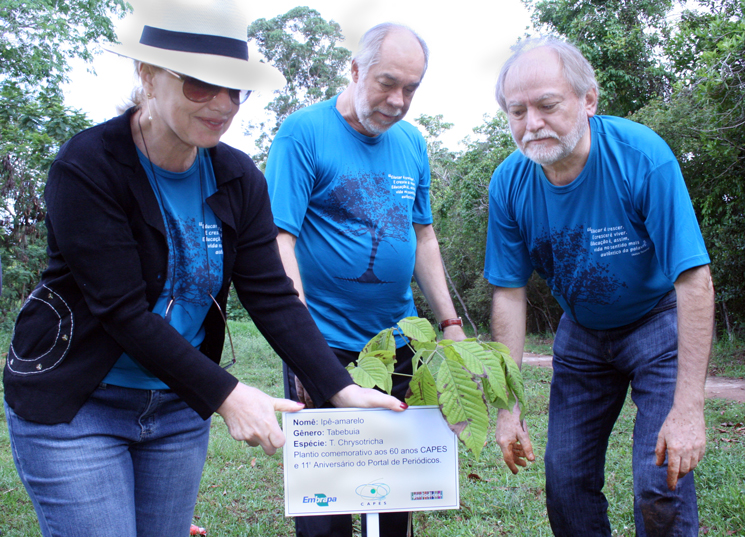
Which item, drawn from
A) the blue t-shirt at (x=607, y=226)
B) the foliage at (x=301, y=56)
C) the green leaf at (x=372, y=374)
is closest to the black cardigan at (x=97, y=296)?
the green leaf at (x=372, y=374)

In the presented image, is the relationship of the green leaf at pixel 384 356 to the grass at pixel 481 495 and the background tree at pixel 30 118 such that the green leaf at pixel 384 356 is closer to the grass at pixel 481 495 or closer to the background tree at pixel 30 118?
the grass at pixel 481 495

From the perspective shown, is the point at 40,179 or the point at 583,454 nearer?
the point at 583,454

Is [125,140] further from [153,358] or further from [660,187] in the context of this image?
[660,187]

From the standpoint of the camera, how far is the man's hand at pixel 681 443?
6.73 feet

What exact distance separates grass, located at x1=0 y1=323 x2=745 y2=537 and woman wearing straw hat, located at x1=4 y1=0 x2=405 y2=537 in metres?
→ 2.58

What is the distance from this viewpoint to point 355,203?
248 centimetres

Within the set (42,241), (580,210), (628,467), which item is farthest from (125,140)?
(42,241)

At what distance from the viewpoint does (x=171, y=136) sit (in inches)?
66.0

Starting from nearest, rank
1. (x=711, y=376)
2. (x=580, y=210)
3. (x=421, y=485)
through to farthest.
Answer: (x=421, y=485)
(x=580, y=210)
(x=711, y=376)

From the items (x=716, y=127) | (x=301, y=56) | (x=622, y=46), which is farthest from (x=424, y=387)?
(x=301, y=56)

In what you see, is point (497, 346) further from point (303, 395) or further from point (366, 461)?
point (303, 395)

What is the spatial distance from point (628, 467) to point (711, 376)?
6635 mm

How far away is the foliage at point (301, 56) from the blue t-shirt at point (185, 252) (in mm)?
33540

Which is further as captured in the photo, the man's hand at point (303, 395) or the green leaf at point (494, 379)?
the man's hand at point (303, 395)
